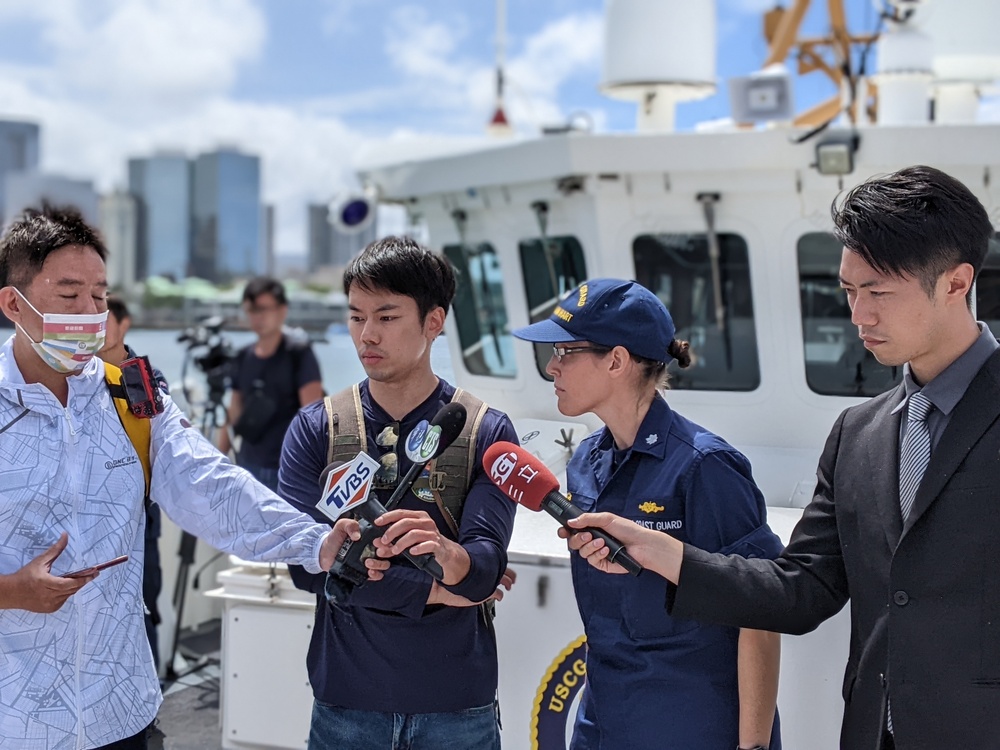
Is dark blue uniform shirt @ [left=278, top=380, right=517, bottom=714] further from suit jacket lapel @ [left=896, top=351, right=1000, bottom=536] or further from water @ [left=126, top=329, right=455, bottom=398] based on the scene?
water @ [left=126, top=329, right=455, bottom=398]

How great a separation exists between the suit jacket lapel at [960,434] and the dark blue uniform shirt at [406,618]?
0.87 metres

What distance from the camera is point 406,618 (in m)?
2.46

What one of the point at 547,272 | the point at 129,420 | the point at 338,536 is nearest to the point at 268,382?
the point at 547,272

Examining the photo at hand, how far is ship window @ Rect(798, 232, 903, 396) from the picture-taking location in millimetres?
4922

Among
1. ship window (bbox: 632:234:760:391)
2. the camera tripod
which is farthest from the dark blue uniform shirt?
the camera tripod

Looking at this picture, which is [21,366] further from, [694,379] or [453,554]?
[694,379]

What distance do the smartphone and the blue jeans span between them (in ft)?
1.84

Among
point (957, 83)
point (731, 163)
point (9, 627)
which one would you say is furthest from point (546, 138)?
point (9, 627)

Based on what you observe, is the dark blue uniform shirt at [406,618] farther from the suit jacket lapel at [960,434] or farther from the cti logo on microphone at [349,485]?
the suit jacket lapel at [960,434]

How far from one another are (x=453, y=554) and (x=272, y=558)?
473mm

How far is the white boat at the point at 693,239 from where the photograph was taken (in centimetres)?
430

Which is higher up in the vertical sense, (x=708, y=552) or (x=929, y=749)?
(x=708, y=552)

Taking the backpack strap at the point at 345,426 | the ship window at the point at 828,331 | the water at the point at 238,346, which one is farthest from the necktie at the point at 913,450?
the ship window at the point at 828,331

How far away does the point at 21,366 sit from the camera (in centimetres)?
245
